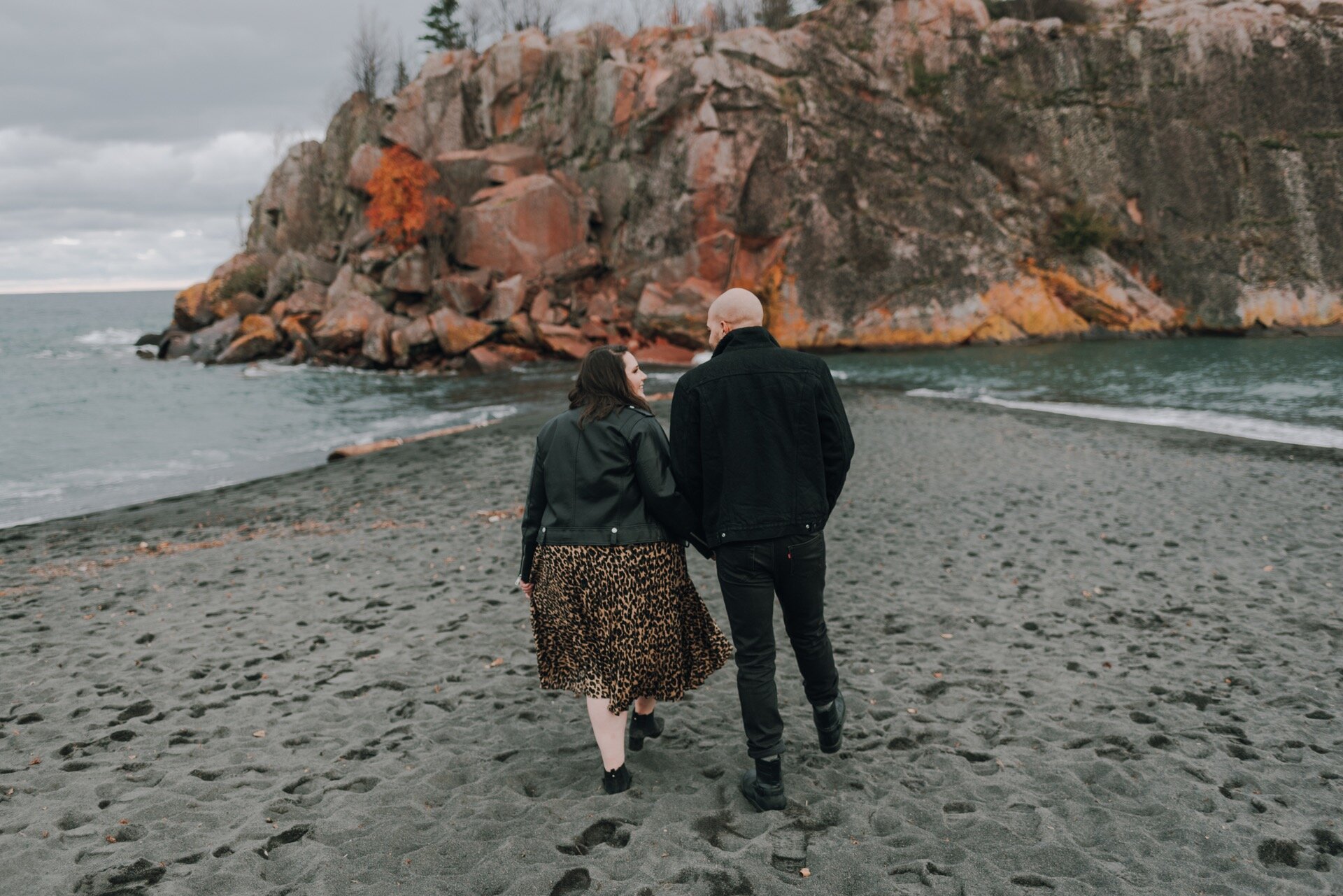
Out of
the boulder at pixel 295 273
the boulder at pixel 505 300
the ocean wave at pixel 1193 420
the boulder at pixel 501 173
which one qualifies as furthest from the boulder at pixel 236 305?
the ocean wave at pixel 1193 420

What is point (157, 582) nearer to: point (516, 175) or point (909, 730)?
point (909, 730)

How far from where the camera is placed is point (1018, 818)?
385 centimetres

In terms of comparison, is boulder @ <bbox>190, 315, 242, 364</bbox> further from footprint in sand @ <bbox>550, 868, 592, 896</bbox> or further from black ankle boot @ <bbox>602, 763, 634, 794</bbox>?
footprint in sand @ <bbox>550, 868, 592, 896</bbox>

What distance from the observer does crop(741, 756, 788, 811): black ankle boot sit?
12.8 feet

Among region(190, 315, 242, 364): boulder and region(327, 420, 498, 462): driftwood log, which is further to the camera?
region(190, 315, 242, 364): boulder

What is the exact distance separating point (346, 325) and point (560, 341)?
1011 cm

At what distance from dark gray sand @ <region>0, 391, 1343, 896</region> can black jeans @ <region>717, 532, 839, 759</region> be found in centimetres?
55

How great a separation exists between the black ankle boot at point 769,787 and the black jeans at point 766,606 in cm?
9

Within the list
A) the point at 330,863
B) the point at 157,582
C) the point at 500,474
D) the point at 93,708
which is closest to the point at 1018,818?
the point at 330,863

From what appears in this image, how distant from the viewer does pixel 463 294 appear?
3625 centimetres

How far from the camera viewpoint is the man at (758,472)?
3615 millimetres

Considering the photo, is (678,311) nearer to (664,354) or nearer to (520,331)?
(664,354)

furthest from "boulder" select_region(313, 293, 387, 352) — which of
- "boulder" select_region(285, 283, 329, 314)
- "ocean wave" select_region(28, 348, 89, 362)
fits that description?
"ocean wave" select_region(28, 348, 89, 362)

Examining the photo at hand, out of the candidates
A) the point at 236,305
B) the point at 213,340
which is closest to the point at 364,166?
the point at 236,305
